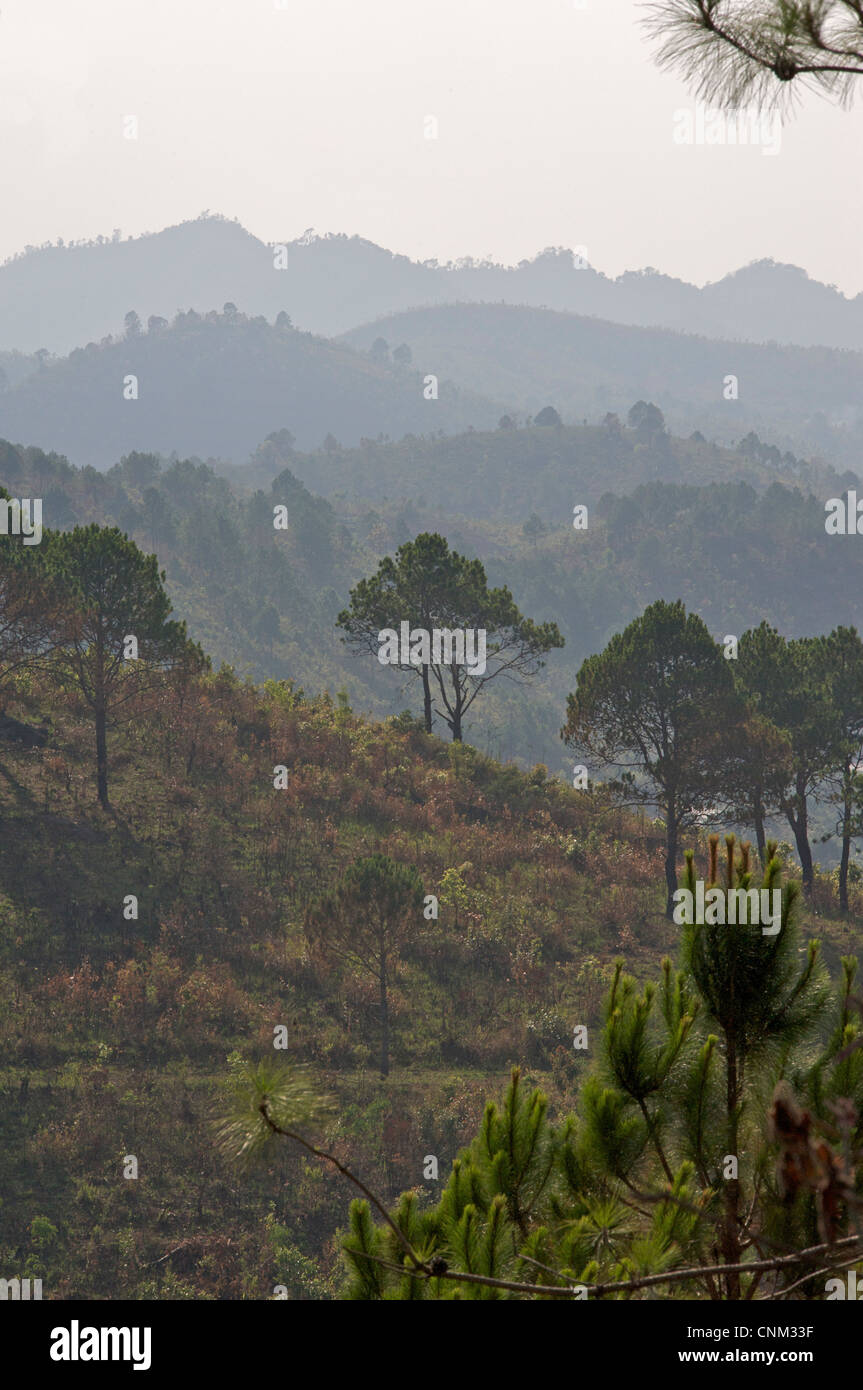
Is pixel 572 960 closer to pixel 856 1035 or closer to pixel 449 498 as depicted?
pixel 856 1035

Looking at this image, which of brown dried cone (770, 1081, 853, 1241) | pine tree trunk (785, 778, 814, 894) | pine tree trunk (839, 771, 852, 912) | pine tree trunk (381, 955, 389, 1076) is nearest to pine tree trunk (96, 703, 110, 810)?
pine tree trunk (381, 955, 389, 1076)

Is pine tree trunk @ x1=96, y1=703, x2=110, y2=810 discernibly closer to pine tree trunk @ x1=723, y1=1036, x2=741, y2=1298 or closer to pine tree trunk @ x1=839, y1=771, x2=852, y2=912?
pine tree trunk @ x1=839, y1=771, x2=852, y2=912

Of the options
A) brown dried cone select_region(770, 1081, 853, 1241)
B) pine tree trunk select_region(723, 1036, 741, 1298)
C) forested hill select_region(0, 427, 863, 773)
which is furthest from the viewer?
forested hill select_region(0, 427, 863, 773)

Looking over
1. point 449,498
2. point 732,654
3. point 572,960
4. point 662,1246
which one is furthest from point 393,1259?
point 449,498

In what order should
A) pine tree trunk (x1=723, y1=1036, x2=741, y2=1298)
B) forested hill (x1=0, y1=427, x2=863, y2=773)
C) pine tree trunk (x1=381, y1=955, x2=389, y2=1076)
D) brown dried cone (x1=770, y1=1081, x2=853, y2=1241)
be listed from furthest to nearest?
forested hill (x1=0, y1=427, x2=863, y2=773) → pine tree trunk (x1=381, y1=955, x2=389, y2=1076) → pine tree trunk (x1=723, y1=1036, x2=741, y2=1298) → brown dried cone (x1=770, y1=1081, x2=853, y2=1241)

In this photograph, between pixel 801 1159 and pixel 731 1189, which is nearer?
pixel 801 1159

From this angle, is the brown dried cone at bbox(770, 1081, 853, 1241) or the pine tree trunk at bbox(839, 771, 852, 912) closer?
the brown dried cone at bbox(770, 1081, 853, 1241)

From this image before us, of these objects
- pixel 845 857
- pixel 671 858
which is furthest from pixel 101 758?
pixel 845 857

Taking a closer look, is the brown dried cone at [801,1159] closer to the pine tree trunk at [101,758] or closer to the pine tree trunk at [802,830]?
the pine tree trunk at [101,758]

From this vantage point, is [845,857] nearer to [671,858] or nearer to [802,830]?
[802,830]

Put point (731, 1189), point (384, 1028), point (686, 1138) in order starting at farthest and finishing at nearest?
point (384, 1028) < point (686, 1138) < point (731, 1189)

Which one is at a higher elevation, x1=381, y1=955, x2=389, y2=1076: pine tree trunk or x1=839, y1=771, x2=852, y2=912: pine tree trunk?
x1=839, y1=771, x2=852, y2=912: pine tree trunk

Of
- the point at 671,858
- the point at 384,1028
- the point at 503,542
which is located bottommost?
the point at 384,1028

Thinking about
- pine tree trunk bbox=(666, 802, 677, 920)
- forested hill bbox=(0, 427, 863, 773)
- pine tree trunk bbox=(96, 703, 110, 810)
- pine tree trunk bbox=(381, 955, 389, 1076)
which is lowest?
pine tree trunk bbox=(381, 955, 389, 1076)
